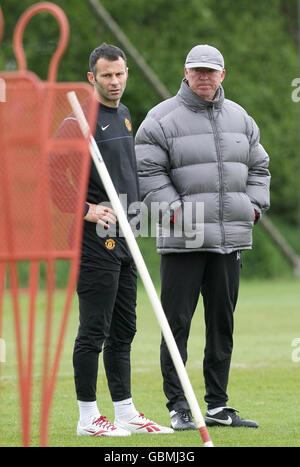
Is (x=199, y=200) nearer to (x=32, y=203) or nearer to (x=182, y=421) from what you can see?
(x=182, y=421)

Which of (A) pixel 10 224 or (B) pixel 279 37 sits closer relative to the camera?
(A) pixel 10 224

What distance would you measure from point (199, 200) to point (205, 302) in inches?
24.8

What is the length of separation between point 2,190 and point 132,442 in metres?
1.90

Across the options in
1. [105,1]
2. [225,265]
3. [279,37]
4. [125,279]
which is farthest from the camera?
[279,37]

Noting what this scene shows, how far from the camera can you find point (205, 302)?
6418 millimetres

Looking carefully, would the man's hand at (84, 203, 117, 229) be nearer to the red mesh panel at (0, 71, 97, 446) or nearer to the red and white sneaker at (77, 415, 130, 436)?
the red and white sneaker at (77, 415, 130, 436)

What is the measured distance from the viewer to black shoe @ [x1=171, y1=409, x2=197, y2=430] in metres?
6.05

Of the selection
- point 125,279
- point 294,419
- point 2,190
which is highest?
point 2,190

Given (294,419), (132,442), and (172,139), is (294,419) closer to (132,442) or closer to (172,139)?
(132,442)

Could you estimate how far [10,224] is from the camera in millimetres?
4160

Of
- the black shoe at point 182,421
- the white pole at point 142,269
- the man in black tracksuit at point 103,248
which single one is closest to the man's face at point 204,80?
the man in black tracksuit at point 103,248

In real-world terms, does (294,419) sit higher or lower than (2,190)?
lower
